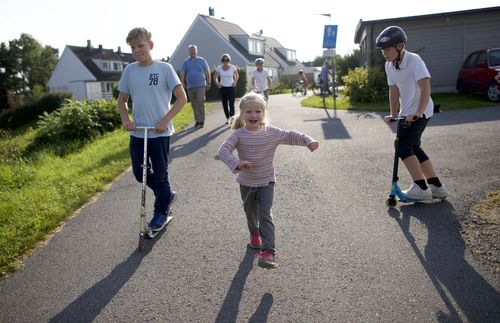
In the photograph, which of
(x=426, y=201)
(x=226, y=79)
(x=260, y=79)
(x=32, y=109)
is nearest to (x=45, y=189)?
(x=426, y=201)

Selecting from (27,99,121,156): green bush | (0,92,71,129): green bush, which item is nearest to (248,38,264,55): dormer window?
(0,92,71,129): green bush

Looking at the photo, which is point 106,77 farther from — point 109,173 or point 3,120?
point 109,173

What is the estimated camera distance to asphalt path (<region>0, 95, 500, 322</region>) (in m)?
3.01

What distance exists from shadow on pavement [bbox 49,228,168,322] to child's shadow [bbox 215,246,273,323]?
95cm

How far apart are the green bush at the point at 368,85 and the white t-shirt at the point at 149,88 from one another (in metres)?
12.6

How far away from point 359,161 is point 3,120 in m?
41.9

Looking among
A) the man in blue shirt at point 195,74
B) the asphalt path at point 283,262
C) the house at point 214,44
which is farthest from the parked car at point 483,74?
the house at point 214,44

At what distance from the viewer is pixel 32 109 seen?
3919 centimetres

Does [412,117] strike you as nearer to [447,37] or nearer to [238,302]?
[238,302]

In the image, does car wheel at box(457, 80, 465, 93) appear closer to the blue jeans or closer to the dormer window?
the blue jeans

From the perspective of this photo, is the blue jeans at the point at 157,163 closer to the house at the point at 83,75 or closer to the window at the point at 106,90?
the house at the point at 83,75

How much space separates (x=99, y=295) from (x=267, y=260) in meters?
1.41

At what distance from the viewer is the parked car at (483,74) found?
13094 millimetres

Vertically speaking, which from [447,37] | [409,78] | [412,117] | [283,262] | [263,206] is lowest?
[283,262]
